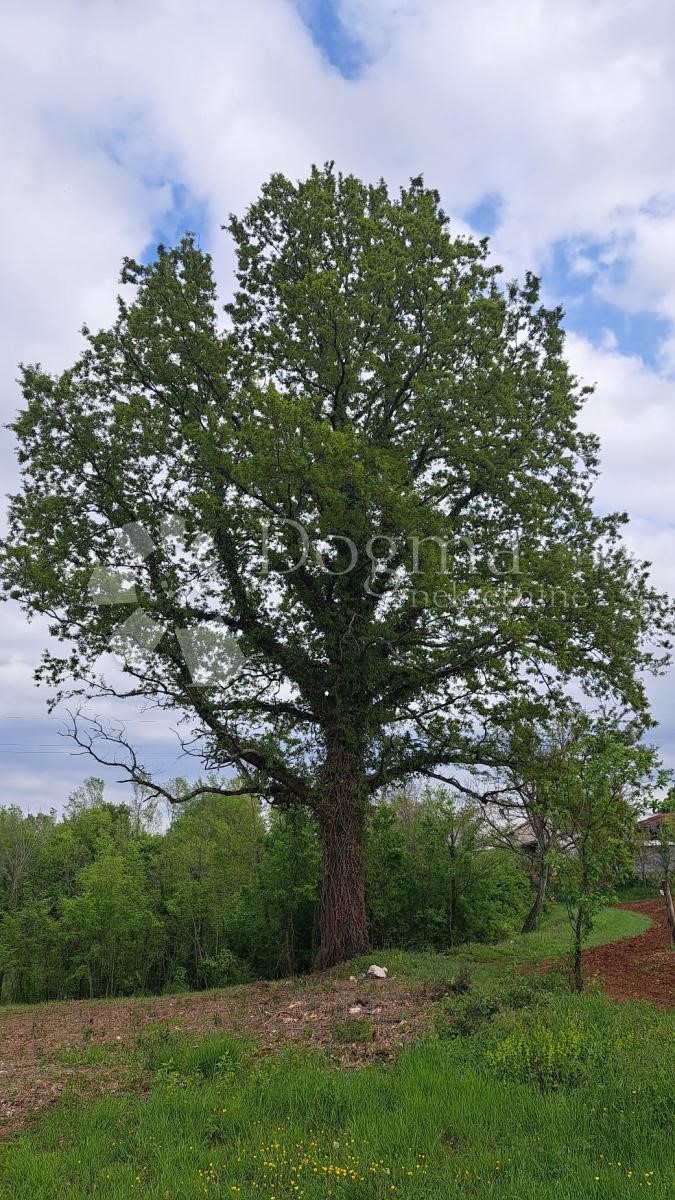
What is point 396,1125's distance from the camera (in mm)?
5453

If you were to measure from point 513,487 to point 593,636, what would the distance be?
3.25 metres

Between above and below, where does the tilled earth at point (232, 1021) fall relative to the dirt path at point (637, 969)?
below

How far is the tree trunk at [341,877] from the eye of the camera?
1401 cm

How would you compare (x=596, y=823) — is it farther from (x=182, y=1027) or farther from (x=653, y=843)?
(x=653, y=843)

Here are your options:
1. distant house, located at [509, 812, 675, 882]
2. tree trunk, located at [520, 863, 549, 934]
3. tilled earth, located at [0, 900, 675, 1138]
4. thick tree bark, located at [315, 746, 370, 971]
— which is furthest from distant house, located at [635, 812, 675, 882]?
thick tree bark, located at [315, 746, 370, 971]

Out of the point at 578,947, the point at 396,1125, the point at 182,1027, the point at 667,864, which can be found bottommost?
the point at 182,1027

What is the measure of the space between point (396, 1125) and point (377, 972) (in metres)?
6.58

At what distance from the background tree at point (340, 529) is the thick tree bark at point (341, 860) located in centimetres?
4

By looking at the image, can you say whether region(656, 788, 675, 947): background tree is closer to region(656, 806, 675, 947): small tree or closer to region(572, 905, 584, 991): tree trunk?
region(656, 806, 675, 947): small tree

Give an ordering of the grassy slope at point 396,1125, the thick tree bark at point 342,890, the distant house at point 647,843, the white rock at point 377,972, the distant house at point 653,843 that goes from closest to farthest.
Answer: the grassy slope at point 396,1125 → the white rock at point 377,972 → the thick tree bark at point 342,890 → the distant house at point 653,843 → the distant house at point 647,843

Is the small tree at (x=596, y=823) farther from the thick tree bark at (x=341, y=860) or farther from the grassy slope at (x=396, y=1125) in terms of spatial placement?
the thick tree bark at (x=341, y=860)

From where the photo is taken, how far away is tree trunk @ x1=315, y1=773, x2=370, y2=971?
14.0m

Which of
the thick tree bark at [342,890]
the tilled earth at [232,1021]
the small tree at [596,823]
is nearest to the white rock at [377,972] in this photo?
the tilled earth at [232,1021]

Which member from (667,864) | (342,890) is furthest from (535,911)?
(342,890)
